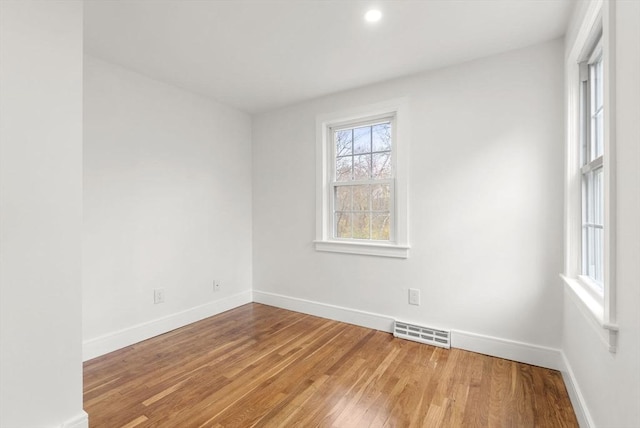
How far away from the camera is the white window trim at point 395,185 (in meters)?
2.89

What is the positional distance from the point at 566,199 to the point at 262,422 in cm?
239

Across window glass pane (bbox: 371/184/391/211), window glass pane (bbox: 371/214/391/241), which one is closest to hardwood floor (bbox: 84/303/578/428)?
window glass pane (bbox: 371/214/391/241)

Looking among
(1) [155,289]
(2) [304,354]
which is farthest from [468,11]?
(1) [155,289]

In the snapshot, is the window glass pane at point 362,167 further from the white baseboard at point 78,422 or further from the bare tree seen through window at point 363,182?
the white baseboard at point 78,422

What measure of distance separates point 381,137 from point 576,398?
2.45 m

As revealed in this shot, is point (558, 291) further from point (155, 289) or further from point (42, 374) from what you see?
point (155, 289)

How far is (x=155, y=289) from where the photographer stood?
296 cm

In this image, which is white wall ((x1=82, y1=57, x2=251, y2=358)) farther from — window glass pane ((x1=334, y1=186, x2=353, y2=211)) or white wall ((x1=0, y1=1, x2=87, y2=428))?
window glass pane ((x1=334, y1=186, x2=353, y2=211))

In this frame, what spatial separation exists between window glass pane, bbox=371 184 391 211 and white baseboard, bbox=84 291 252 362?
2007mm

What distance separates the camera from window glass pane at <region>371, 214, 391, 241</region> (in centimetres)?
311

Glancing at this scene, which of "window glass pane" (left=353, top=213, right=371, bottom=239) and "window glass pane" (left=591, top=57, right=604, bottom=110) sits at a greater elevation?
"window glass pane" (left=591, top=57, right=604, bottom=110)

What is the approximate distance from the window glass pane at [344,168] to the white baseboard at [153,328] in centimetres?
190

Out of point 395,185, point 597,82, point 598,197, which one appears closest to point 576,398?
point 598,197

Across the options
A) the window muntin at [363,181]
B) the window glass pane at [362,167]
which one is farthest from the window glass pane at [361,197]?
the window glass pane at [362,167]
